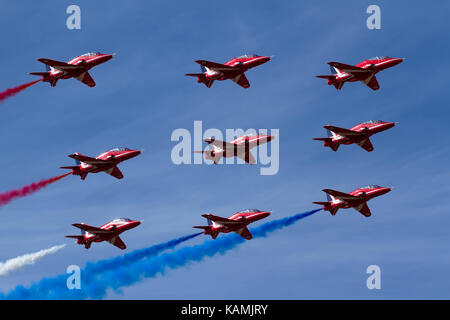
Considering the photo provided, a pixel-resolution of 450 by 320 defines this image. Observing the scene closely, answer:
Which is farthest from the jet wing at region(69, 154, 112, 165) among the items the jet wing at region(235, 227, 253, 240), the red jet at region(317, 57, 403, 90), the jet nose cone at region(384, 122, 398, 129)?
the jet nose cone at region(384, 122, 398, 129)

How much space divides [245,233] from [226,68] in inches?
1401

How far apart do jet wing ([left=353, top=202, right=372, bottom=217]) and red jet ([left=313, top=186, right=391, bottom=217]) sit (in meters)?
1.60

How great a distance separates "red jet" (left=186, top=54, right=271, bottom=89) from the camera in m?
193

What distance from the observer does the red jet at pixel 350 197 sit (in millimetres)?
191875

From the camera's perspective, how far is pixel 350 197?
7589 inches

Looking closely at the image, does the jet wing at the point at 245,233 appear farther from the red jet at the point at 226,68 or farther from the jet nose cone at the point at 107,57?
the jet nose cone at the point at 107,57

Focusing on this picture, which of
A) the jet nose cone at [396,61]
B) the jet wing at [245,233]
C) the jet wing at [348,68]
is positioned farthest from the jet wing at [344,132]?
the jet wing at [245,233]

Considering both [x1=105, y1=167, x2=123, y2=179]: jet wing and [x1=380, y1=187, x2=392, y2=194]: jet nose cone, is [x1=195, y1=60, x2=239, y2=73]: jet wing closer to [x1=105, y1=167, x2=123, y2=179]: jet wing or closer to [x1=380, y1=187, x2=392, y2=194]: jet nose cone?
[x1=105, y1=167, x2=123, y2=179]: jet wing

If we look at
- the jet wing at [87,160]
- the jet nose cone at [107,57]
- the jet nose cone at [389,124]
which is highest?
the jet nose cone at [107,57]

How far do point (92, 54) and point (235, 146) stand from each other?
36011 mm

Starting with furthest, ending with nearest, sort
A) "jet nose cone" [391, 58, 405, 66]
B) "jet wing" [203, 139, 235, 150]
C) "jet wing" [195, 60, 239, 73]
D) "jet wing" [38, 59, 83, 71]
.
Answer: "jet nose cone" [391, 58, 405, 66], "jet wing" [203, 139, 235, 150], "jet wing" [195, 60, 239, 73], "jet wing" [38, 59, 83, 71]

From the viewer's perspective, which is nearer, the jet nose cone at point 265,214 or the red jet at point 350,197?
the jet nose cone at point 265,214

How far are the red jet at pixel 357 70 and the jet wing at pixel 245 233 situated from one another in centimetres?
3702
